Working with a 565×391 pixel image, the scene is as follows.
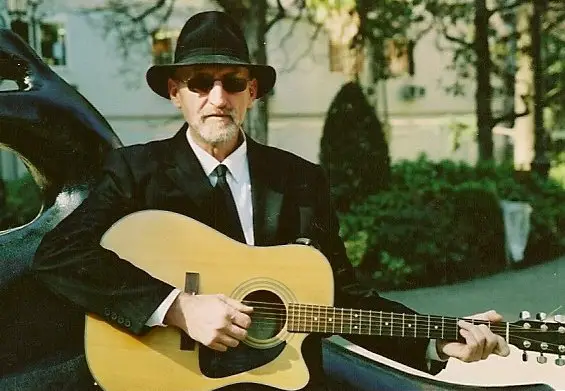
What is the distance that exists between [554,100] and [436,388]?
328 cm

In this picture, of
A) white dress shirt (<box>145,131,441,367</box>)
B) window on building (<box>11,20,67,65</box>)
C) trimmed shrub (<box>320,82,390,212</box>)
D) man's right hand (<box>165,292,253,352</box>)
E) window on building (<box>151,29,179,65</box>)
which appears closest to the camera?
man's right hand (<box>165,292,253,352</box>)

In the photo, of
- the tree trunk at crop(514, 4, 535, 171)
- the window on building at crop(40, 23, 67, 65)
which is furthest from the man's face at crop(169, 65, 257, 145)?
the tree trunk at crop(514, 4, 535, 171)

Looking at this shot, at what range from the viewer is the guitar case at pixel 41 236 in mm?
2154

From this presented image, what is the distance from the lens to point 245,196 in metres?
2.34

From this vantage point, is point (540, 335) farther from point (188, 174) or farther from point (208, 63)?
point (208, 63)

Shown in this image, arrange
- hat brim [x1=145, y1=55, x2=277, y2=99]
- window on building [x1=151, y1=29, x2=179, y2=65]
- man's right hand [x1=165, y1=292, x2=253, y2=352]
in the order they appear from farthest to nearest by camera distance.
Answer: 1. window on building [x1=151, y1=29, x2=179, y2=65]
2. hat brim [x1=145, y1=55, x2=277, y2=99]
3. man's right hand [x1=165, y1=292, x2=253, y2=352]

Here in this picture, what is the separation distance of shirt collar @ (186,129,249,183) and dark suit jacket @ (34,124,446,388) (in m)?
0.02

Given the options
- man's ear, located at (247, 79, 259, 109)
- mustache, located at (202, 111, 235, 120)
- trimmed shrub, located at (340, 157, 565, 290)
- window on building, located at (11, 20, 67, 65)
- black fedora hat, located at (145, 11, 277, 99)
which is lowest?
trimmed shrub, located at (340, 157, 565, 290)

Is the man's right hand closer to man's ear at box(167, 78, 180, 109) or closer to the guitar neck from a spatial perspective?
the guitar neck

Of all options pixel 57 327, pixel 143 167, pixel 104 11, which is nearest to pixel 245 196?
pixel 143 167

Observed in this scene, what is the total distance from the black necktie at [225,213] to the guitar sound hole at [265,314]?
177 mm

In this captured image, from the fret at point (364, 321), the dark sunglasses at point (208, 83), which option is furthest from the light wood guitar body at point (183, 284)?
the dark sunglasses at point (208, 83)

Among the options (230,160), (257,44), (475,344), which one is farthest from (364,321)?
(257,44)

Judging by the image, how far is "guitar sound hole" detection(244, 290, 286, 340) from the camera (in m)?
2.21
